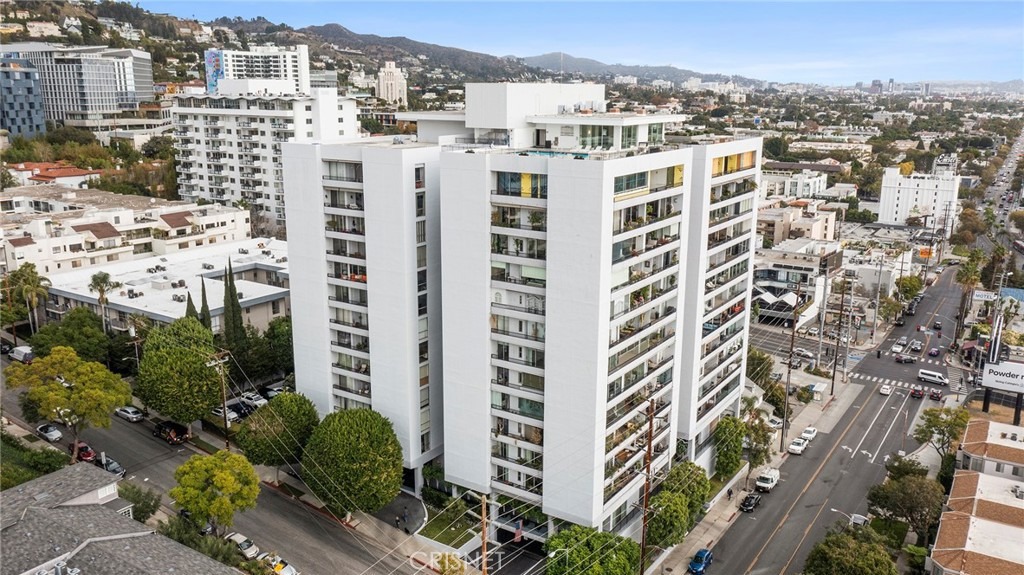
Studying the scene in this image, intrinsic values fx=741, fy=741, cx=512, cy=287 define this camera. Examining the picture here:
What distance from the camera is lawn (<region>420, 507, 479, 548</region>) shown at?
44625 millimetres

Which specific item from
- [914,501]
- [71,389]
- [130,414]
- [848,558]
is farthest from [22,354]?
[914,501]

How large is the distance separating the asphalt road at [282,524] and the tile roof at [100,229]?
36.4 metres

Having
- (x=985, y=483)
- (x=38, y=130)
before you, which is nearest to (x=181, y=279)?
(x=985, y=483)

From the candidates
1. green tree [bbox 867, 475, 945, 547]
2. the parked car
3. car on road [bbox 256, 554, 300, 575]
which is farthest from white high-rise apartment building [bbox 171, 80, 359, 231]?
green tree [bbox 867, 475, 945, 547]

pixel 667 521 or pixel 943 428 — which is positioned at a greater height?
pixel 667 521

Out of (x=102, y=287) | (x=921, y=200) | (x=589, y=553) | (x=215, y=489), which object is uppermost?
(x=102, y=287)

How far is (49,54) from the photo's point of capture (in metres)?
169

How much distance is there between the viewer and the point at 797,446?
61.2 meters

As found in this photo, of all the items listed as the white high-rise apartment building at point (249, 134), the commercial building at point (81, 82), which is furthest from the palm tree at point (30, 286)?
the commercial building at point (81, 82)

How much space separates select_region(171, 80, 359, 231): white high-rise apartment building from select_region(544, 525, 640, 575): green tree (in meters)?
78.4

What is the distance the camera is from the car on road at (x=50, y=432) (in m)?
55.6

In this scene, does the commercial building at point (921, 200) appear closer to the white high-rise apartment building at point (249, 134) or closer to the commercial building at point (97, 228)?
the white high-rise apartment building at point (249, 134)

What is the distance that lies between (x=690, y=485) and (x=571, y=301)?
14890mm

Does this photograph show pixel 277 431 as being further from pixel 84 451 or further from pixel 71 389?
pixel 84 451
